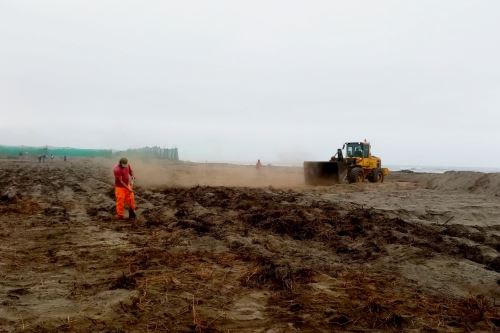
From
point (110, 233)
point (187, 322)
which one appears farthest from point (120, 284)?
point (110, 233)

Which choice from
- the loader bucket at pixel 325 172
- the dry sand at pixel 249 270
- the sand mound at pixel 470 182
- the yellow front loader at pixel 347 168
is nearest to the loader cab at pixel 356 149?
the yellow front loader at pixel 347 168

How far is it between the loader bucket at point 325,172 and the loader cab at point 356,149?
1.83m

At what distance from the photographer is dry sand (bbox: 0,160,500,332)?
4463 millimetres

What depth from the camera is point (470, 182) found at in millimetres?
24188

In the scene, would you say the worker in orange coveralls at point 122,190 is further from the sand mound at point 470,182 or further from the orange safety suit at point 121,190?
the sand mound at point 470,182

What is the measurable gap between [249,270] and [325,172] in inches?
665

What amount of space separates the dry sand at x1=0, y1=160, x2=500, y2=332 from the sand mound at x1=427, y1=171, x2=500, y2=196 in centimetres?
1152

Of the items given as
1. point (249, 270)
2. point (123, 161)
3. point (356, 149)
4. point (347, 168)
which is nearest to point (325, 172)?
point (347, 168)

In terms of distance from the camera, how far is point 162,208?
40.5 feet

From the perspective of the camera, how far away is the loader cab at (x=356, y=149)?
2384 cm

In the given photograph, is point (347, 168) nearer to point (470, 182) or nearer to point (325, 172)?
point (325, 172)

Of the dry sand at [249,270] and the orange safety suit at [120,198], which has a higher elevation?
the orange safety suit at [120,198]

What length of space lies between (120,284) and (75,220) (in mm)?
5740

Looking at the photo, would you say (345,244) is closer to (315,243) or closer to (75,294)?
(315,243)
